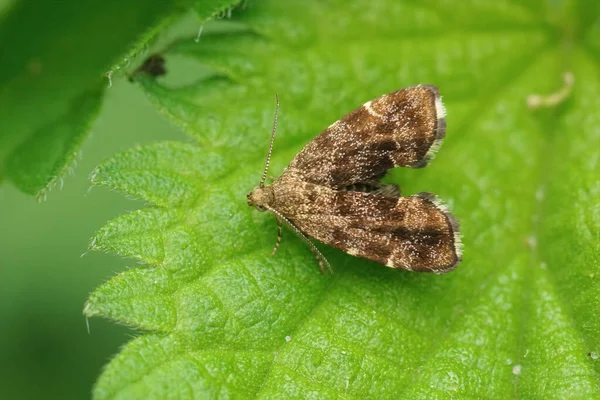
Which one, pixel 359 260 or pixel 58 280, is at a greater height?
pixel 58 280

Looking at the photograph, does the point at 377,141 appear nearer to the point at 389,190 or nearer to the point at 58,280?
the point at 389,190

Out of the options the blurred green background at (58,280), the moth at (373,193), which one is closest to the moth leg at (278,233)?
the moth at (373,193)

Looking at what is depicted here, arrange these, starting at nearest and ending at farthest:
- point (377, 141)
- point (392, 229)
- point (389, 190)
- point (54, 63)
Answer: point (392, 229)
point (377, 141)
point (389, 190)
point (54, 63)

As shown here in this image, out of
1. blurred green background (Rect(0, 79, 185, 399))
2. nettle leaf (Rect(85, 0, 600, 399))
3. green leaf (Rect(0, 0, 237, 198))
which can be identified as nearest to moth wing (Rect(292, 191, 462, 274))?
nettle leaf (Rect(85, 0, 600, 399))

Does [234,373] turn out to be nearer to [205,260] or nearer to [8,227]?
[205,260]

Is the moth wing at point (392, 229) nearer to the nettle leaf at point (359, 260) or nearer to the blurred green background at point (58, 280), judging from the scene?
the nettle leaf at point (359, 260)

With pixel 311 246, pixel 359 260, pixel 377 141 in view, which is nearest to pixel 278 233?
pixel 311 246
